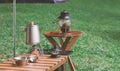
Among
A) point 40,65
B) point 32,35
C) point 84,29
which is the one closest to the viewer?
point 40,65

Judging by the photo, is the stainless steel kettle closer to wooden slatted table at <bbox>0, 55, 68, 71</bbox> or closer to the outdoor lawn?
wooden slatted table at <bbox>0, 55, 68, 71</bbox>

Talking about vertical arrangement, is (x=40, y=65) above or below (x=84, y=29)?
above

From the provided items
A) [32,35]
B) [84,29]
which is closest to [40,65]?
[32,35]

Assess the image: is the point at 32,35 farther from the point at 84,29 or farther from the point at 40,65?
the point at 84,29

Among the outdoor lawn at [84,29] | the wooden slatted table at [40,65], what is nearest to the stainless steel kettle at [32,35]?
the wooden slatted table at [40,65]

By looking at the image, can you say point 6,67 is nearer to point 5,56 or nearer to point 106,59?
point 5,56

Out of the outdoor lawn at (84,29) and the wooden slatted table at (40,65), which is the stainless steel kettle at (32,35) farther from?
the outdoor lawn at (84,29)

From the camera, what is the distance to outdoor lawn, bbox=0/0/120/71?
23.4 ft

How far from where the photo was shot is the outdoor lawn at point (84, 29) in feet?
23.4

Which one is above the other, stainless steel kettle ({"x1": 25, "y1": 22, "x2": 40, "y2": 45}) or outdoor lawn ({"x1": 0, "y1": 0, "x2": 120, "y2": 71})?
stainless steel kettle ({"x1": 25, "y1": 22, "x2": 40, "y2": 45})

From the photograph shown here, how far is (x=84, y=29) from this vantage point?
38.7 feet

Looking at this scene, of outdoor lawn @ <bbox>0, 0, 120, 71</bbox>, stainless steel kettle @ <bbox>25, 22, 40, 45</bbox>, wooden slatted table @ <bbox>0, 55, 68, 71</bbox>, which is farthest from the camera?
outdoor lawn @ <bbox>0, 0, 120, 71</bbox>

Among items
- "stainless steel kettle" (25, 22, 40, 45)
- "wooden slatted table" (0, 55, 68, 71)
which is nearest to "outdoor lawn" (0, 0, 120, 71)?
"stainless steel kettle" (25, 22, 40, 45)

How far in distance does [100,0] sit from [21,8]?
697cm
